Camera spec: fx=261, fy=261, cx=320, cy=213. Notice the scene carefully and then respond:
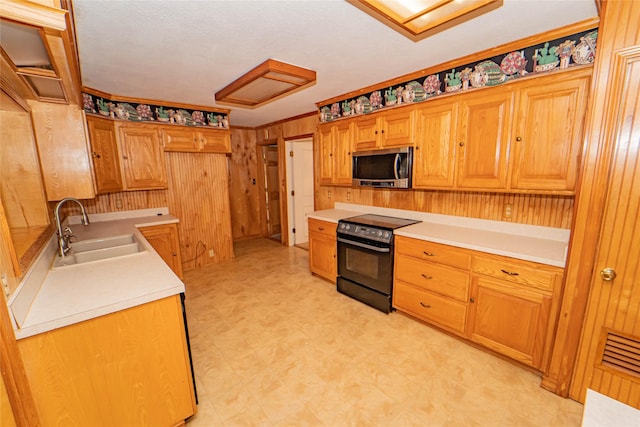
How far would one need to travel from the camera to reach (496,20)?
5.46 ft

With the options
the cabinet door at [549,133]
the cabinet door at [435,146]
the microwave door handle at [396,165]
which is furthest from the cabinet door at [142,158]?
the cabinet door at [549,133]

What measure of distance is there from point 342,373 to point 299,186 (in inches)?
137

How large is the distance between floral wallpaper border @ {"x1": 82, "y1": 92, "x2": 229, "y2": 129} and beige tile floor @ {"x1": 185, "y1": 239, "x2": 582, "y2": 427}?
2.43 m

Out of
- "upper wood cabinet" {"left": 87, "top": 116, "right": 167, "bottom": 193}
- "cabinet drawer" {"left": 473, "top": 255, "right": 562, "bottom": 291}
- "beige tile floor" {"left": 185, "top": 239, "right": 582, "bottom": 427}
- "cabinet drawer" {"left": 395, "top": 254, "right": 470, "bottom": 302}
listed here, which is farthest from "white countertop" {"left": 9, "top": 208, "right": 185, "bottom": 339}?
"cabinet drawer" {"left": 473, "top": 255, "right": 562, "bottom": 291}

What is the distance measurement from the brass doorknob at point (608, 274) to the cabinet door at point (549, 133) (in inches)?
24.2

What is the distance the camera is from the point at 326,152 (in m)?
3.63

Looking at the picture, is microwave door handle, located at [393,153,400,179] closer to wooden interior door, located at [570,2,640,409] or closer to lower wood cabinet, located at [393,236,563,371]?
lower wood cabinet, located at [393,236,563,371]

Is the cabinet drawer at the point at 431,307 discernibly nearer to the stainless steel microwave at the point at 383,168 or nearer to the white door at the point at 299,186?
the stainless steel microwave at the point at 383,168

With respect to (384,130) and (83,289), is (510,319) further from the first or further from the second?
(83,289)

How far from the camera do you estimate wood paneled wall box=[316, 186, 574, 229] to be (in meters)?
2.10

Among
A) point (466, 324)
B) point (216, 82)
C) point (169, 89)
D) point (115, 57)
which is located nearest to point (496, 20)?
point (466, 324)

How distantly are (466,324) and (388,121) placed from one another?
2.11 meters

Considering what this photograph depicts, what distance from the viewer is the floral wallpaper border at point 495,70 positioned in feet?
5.75

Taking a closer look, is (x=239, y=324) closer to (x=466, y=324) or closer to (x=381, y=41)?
(x=466, y=324)
